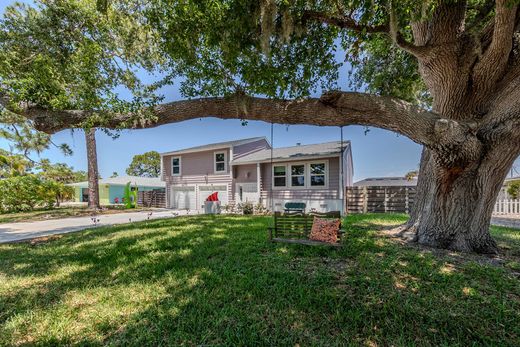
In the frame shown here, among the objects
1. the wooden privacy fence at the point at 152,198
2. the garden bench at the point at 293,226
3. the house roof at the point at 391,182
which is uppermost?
the house roof at the point at 391,182

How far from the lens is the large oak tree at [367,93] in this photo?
11.9ft

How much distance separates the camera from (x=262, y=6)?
3.70 m

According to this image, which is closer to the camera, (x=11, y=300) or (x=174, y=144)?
(x=11, y=300)

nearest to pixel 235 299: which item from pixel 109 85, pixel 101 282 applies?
pixel 101 282

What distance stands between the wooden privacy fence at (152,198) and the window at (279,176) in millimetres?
10498

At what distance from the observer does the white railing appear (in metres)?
10.2

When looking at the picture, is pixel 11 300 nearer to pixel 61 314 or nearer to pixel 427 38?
pixel 61 314

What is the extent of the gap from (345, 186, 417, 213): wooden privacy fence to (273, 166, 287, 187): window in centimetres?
356

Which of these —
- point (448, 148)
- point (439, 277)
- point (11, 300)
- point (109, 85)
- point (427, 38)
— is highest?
point (109, 85)

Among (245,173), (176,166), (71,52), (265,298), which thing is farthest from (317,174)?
(176,166)

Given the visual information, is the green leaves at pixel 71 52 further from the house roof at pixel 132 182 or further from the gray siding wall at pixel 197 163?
the house roof at pixel 132 182

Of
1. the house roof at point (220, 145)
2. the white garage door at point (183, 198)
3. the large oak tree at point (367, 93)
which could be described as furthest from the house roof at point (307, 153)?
the large oak tree at point (367, 93)

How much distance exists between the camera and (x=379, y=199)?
11.8 metres

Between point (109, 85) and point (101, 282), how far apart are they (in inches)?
268
